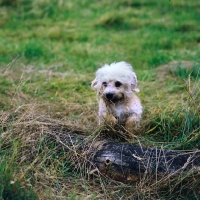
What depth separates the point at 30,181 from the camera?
12.7ft

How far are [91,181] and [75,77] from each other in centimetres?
325

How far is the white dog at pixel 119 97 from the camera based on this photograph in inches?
193

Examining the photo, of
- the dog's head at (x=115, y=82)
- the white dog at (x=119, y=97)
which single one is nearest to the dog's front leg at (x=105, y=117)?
the white dog at (x=119, y=97)

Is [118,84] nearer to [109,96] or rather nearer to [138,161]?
[109,96]

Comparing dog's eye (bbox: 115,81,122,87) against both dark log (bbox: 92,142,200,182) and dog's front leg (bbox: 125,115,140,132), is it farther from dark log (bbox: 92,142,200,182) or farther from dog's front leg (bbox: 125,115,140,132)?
dark log (bbox: 92,142,200,182)

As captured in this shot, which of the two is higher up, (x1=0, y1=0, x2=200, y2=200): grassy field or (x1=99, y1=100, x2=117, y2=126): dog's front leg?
(x1=99, y1=100, x2=117, y2=126): dog's front leg

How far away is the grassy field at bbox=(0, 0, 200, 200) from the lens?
3.99 metres

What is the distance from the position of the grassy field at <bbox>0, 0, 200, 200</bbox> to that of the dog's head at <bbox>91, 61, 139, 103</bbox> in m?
0.42

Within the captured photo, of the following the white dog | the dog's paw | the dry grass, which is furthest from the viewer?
the white dog

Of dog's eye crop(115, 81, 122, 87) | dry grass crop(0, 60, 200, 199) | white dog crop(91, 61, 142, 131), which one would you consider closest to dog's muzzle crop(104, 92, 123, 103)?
white dog crop(91, 61, 142, 131)

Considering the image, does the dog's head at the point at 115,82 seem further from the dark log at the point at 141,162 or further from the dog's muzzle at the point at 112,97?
the dark log at the point at 141,162

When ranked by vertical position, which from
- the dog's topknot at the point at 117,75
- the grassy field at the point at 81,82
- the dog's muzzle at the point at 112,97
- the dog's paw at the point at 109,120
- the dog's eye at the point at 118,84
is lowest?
the grassy field at the point at 81,82

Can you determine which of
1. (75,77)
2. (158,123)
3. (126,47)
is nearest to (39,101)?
(75,77)

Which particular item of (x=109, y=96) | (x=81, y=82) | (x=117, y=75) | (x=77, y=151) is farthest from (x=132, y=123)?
(x=81, y=82)
